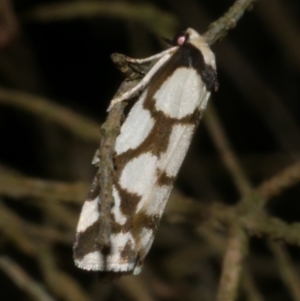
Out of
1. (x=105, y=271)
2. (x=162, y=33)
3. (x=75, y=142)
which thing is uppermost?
(x=75, y=142)

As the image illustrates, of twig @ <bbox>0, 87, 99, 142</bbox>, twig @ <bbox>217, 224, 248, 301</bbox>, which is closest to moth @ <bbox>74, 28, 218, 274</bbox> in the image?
twig @ <bbox>217, 224, 248, 301</bbox>

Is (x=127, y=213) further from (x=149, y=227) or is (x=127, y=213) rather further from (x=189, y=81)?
(x=189, y=81)

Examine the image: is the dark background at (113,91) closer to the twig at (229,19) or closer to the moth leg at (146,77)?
the moth leg at (146,77)

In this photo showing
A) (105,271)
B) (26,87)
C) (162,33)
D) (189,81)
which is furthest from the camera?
(26,87)

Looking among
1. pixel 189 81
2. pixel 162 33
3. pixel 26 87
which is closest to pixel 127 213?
pixel 189 81

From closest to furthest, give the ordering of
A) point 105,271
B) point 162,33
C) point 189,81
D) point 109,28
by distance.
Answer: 1. point 105,271
2. point 189,81
3. point 162,33
4. point 109,28
